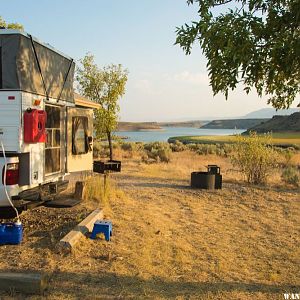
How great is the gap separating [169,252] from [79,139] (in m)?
2.99

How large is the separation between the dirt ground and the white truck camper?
0.69m

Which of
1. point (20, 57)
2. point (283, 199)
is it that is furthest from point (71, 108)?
point (283, 199)

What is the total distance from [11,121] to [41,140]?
0.51 m

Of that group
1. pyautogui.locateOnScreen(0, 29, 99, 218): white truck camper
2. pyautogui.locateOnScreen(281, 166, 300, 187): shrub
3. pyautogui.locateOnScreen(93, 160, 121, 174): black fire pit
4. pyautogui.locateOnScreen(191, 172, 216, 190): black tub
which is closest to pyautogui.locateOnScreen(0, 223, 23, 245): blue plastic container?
pyautogui.locateOnScreen(0, 29, 99, 218): white truck camper

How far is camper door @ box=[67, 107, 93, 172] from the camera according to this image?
7.11 metres

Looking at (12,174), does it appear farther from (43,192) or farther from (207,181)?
(207,181)

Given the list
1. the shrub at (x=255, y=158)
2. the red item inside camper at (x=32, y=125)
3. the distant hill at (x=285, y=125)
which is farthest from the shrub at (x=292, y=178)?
the distant hill at (x=285, y=125)

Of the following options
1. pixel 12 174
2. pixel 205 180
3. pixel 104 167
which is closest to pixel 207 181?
pixel 205 180

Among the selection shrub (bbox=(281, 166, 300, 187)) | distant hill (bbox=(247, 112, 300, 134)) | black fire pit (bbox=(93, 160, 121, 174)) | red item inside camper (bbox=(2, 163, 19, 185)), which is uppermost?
distant hill (bbox=(247, 112, 300, 134))

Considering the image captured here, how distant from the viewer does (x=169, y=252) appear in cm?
552

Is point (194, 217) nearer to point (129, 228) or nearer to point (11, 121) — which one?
point (129, 228)

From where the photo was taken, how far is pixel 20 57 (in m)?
5.26

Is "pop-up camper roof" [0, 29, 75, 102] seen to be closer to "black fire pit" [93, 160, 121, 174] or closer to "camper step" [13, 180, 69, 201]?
"camper step" [13, 180, 69, 201]

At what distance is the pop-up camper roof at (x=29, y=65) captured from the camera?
5.20m
